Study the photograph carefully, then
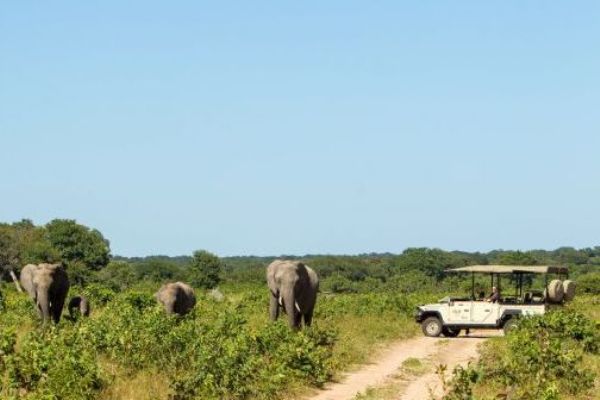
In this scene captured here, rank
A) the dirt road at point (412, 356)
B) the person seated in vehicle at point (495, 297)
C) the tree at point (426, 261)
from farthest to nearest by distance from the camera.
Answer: the tree at point (426, 261), the person seated in vehicle at point (495, 297), the dirt road at point (412, 356)

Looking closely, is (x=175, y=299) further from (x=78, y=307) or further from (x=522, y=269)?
(x=522, y=269)

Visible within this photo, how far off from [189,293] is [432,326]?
7626 millimetres

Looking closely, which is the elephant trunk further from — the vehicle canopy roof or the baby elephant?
the vehicle canopy roof

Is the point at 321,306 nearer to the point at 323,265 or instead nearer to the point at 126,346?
the point at 126,346

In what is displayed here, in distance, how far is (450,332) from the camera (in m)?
29.0

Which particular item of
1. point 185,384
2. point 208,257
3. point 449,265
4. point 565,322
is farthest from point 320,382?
point 449,265

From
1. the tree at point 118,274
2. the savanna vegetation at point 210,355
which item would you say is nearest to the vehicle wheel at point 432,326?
the savanna vegetation at point 210,355

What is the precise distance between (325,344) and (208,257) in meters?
67.1

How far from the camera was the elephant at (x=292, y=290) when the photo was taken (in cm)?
2398

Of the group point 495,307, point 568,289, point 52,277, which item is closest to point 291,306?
point 495,307

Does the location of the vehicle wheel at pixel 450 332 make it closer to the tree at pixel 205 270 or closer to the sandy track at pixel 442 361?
the sandy track at pixel 442 361

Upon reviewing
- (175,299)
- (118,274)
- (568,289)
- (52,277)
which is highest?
(118,274)

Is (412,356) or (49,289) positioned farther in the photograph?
(49,289)

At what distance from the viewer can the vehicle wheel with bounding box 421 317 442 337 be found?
2869 cm
